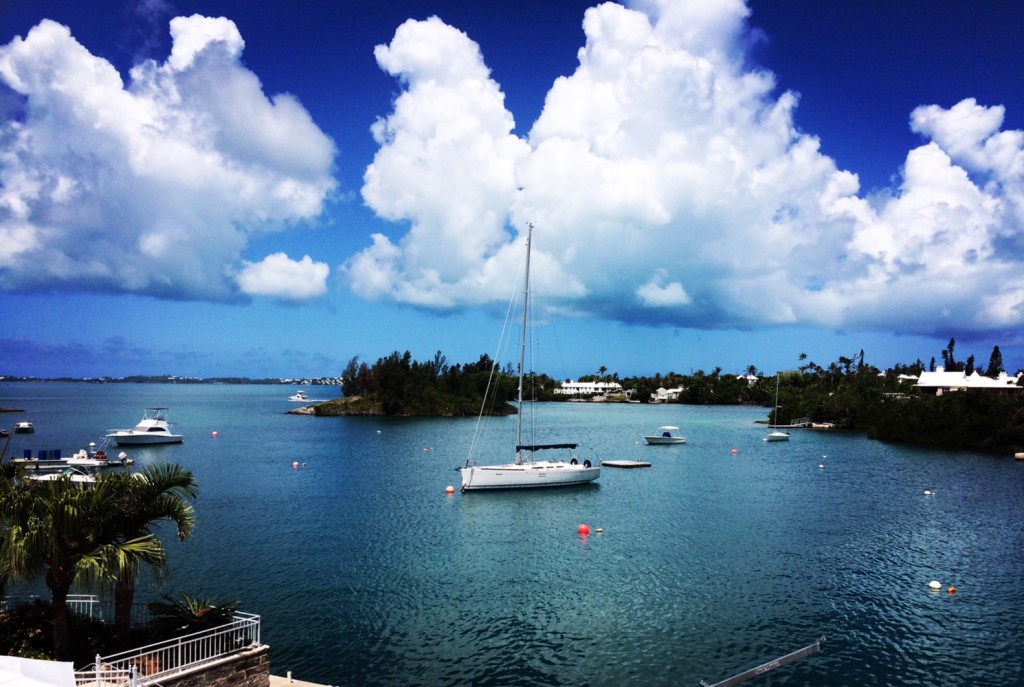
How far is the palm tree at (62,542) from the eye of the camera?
17281 mm

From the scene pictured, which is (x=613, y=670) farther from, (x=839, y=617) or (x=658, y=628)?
(x=839, y=617)

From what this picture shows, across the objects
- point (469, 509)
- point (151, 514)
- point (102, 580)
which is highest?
point (151, 514)

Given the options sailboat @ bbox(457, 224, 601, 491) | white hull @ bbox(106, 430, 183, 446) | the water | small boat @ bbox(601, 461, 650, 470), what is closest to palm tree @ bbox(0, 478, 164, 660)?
the water

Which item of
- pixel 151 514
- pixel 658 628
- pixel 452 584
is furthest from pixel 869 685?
pixel 151 514

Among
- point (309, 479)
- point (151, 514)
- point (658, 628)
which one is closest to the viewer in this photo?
point (151, 514)

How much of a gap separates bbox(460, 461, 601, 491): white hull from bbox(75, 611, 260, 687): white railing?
39.1 meters

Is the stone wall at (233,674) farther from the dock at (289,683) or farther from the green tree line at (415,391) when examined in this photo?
the green tree line at (415,391)

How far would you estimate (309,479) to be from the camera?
214 feet

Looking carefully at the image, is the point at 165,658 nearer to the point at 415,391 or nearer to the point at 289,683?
the point at 289,683

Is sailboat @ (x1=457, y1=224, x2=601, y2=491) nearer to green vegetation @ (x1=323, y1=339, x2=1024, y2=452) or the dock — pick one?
green vegetation @ (x1=323, y1=339, x2=1024, y2=452)

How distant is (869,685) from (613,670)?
879 cm

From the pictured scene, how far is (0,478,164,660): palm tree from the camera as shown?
680 inches

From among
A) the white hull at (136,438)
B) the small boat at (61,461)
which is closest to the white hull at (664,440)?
the small boat at (61,461)

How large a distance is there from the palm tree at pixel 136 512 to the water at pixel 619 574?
6221 mm
